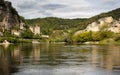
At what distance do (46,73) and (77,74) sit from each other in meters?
3.43

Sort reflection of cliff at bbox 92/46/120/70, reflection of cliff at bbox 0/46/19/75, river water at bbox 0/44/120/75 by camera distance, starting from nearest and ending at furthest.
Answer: river water at bbox 0/44/120/75, reflection of cliff at bbox 0/46/19/75, reflection of cliff at bbox 92/46/120/70

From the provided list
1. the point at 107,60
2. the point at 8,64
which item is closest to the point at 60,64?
the point at 8,64

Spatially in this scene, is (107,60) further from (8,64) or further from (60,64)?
(8,64)

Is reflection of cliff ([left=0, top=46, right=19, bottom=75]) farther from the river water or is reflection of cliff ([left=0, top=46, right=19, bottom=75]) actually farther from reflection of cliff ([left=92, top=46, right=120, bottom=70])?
reflection of cliff ([left=92, top=46, right=120, bottom=70])

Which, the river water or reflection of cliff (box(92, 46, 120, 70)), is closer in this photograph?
the river water

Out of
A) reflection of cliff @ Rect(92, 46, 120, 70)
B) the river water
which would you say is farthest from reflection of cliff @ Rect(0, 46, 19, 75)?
reflection of cliff @ Rect(92, 46, 120, 70)

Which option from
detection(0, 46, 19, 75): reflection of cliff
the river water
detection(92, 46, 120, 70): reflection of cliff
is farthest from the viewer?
detection(92, 46, 120, 70): reflection of cliff

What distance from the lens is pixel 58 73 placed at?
40.0 m

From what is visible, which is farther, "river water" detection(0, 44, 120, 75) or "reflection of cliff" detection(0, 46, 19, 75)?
"reflection of cliff" detection(0, 46, 19, 75)

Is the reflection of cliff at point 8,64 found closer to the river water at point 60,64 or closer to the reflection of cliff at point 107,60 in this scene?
the river water at point 60,64

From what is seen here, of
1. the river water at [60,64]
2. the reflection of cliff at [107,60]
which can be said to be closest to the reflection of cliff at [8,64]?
the river water at [60,64]

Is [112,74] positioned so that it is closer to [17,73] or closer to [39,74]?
[39,74]

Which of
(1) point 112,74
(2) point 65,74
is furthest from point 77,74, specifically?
(1) point 112,74

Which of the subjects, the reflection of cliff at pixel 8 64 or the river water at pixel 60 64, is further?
the reflection of cliff at pixel 8 64
